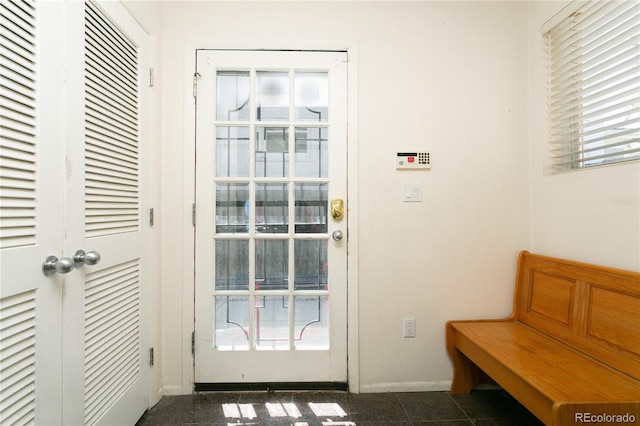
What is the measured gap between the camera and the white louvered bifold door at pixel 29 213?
2.87 feet

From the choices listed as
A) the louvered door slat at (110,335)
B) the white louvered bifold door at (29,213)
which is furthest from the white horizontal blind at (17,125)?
the louvered door slat at (110,335)

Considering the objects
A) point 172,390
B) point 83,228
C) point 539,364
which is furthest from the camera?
point 172,390

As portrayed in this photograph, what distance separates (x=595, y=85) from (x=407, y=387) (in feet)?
6.31

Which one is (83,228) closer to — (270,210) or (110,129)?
(110,129)

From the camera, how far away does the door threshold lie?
5.80 ft

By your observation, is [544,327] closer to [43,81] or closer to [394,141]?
[394,141]

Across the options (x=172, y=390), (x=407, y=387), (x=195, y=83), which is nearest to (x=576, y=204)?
(x=407, y=387)

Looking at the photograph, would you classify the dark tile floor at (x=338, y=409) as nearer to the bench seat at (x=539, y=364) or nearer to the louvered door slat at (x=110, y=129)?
the bench seat at (x=539, y=364)

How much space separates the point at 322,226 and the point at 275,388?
3.33 ft

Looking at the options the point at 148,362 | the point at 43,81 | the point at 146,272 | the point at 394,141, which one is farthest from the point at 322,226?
the point at 43,81

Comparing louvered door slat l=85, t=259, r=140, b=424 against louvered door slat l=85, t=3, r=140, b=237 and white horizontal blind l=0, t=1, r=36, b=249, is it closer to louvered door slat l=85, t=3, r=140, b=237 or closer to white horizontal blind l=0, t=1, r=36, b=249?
louvered door slat l=85, t=3, r=140, b=237

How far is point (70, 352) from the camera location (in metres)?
1.10

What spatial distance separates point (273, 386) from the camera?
1.78m

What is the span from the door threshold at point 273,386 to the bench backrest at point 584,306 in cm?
118
